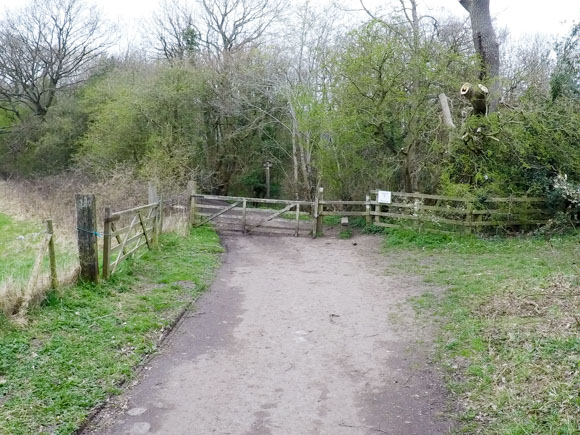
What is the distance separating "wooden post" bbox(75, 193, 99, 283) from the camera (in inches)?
309

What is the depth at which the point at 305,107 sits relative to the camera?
67.6 feet

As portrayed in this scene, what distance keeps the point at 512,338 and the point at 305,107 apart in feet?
→ 52.6


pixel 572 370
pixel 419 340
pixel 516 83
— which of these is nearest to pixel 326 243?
pixel 516 83

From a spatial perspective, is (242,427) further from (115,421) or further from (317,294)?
(317,294)

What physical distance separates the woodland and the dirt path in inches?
255

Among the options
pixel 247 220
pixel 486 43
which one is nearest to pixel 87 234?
pixel 247 220

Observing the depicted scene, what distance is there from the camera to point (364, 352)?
247 inches

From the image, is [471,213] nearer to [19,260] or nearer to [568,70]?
[568,70]

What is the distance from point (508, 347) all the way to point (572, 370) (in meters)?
1.02

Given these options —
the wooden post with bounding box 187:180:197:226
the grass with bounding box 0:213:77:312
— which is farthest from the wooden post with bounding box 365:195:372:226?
the grass with bounding box 0:213:77:312

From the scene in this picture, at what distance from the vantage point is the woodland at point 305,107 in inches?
539

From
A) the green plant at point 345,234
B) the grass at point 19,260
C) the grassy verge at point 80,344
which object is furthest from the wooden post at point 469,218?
the grass at point 19,260

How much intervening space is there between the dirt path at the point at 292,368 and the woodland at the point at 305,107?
21.3 feet

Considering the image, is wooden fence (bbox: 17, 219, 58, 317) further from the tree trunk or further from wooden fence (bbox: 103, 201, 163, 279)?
the tree trunk
